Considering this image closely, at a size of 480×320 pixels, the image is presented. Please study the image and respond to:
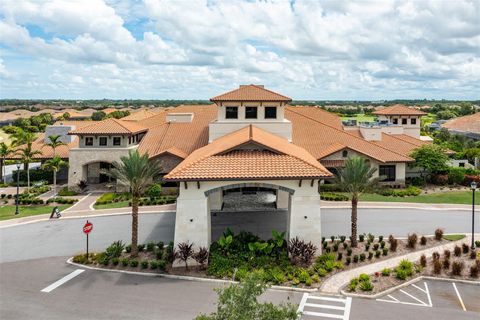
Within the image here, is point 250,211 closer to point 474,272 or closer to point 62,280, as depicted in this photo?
point 62,280

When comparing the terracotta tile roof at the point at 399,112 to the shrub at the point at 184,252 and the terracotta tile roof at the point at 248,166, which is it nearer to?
the terracotta tile roof at the point at 248,166

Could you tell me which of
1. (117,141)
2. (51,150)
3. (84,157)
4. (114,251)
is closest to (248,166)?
(114,251)

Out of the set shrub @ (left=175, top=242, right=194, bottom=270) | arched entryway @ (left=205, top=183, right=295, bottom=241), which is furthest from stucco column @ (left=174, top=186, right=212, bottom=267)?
arched entryway @ (left=205, top=183, right=295, bottom=241)

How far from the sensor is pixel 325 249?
22438 millimetres

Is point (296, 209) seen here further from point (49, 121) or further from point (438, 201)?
point (49, 121)

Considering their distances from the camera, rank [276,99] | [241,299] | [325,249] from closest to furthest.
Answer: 1. [241,299]
2. [325,249]
3. [276,99]

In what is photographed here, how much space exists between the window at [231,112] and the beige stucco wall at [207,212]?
16144 millimetres

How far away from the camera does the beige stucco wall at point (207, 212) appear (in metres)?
20.5

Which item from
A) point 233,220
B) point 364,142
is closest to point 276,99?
point 233,220

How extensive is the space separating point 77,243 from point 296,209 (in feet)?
51.7

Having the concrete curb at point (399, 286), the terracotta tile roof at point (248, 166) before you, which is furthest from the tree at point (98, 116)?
the concrete curb at point (399, 286)

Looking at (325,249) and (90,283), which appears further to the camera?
(325,249)

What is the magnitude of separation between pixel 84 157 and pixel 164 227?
20.3 metres

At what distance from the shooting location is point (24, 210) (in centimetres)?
3509
